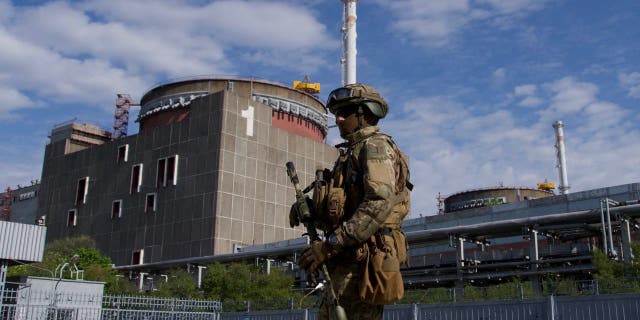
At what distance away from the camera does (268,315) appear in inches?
876

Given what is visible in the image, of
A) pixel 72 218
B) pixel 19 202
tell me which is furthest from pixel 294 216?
pixel 19 202

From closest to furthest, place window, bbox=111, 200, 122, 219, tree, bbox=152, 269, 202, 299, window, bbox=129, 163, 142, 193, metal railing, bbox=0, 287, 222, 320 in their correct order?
metal railing, bbox=0, 287, 222, 320 < tree, bbox=152, 269, 202, 299 < window, bbox=129, 163, 142, 193 < window, bbox=111, 200, 122, 219

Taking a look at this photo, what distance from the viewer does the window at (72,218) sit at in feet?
234

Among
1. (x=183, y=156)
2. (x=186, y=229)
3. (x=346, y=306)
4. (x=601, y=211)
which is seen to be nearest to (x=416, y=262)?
(x=601, y=211)

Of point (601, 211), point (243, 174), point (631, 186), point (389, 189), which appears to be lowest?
point (389, 189)

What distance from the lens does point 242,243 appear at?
59.1 meters

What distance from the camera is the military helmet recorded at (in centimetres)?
609

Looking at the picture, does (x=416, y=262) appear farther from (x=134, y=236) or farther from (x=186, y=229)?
(x=134, y=236)

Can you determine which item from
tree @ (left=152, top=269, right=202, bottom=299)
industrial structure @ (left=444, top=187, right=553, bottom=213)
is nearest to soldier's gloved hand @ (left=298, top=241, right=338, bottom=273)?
tree @ (left=152, top=269, right=202, bottom=299)

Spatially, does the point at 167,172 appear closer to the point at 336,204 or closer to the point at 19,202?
the point at 19,202

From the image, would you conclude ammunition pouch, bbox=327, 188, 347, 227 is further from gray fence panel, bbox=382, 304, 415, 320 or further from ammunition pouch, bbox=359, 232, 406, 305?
gray fence panel, bbox=382, 304, 415, 320

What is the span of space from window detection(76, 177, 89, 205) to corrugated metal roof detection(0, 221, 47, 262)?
4882 centimetres

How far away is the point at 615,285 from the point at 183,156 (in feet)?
163

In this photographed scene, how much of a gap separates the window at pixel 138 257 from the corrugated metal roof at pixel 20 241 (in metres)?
38.3
